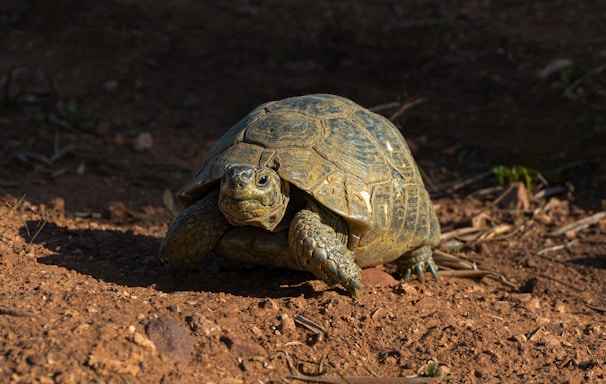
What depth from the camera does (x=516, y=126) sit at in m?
7.81

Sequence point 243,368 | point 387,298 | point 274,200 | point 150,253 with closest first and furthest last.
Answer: point 243,368, point 274,200, point 387,298, point 150,253

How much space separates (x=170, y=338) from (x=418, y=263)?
2.21m

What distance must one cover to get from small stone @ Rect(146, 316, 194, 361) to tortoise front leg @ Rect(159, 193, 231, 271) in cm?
85

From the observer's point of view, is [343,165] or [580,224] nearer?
[343,165]

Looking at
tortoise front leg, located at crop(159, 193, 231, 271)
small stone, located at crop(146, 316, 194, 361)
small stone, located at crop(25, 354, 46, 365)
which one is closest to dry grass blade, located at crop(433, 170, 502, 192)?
tortoise front leg, located at crop(159, 193, 231, 271)

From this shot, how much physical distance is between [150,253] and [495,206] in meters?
3.31

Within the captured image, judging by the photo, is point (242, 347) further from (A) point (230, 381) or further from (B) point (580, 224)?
(B) point (580, 224)

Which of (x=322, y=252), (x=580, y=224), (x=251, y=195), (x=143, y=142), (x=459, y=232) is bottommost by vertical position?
(x=143, y=142)

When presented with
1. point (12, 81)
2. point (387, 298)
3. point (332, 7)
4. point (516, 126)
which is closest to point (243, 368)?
point (387, 298)

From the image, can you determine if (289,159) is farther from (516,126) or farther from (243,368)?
(516,126)

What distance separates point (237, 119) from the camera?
8516 millimetres

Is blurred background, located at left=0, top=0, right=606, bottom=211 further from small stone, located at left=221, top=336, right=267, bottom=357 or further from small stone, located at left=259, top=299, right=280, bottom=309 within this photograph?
small stone, located at left=221, top=336, right=267, bottom=357

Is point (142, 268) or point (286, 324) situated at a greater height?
point (286, 324)

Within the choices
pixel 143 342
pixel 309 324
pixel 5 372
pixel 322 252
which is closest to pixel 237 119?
pixel 322 252
